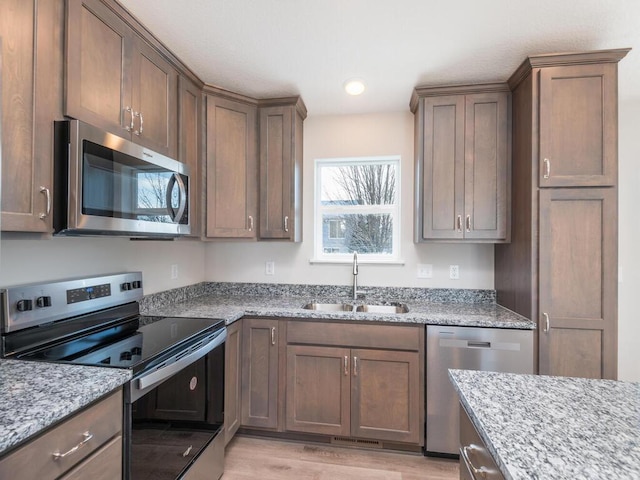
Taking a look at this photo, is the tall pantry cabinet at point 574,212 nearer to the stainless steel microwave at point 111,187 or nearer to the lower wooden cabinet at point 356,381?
the lower wooden cabinet at point 356,381

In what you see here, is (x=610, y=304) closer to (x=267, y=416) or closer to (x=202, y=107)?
(x=267, y=416)

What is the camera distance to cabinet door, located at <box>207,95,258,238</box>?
90.3 inches

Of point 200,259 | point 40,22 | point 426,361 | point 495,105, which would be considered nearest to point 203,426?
point 426,361

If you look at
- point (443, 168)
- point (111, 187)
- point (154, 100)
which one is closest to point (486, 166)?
point (443, 168)

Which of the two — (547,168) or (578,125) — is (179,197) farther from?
(578,125)

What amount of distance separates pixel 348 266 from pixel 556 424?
1.99 meters

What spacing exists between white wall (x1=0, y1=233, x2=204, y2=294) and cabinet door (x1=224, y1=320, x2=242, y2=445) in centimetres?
65

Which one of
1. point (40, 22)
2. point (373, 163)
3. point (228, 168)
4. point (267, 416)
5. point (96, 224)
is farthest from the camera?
point (373, 163)

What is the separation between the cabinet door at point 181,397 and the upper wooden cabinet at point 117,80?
1.14 m

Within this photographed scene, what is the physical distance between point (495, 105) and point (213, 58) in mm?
1886

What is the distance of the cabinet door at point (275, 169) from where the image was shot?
2469 millimetres

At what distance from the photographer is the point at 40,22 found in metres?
1.16

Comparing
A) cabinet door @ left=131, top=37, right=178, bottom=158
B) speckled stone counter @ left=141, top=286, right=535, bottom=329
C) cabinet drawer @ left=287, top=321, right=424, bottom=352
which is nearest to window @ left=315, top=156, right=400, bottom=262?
speckled stone counter @ left=141, top=286, right=535, bottom=329

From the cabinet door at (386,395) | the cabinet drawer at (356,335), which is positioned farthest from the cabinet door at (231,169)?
the cabinet door at (386,395)
